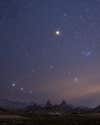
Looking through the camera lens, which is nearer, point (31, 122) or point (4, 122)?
point (4, 122)

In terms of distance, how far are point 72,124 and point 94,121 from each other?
264 cm

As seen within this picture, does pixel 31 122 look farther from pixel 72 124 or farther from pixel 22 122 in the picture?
pixel 72 124

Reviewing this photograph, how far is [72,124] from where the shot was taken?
27.1m

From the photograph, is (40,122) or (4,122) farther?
(40,122)

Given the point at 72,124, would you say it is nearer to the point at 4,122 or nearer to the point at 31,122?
the point at 31,122

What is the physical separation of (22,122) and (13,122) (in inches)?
49.1

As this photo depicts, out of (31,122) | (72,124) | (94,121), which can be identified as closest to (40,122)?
(31,122)

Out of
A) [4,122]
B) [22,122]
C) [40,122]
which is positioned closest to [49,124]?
[40,122]

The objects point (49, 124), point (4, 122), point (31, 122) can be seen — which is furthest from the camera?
point (49, 124)

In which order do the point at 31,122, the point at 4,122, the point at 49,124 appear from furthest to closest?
the point at 49,124 → the point at 31,122 → the point at 4,122

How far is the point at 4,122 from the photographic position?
2459 centimetres

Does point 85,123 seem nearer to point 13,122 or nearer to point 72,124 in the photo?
point 72,124

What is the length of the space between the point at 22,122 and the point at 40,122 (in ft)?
7.85

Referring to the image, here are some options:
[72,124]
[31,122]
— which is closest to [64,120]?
[72,124]
